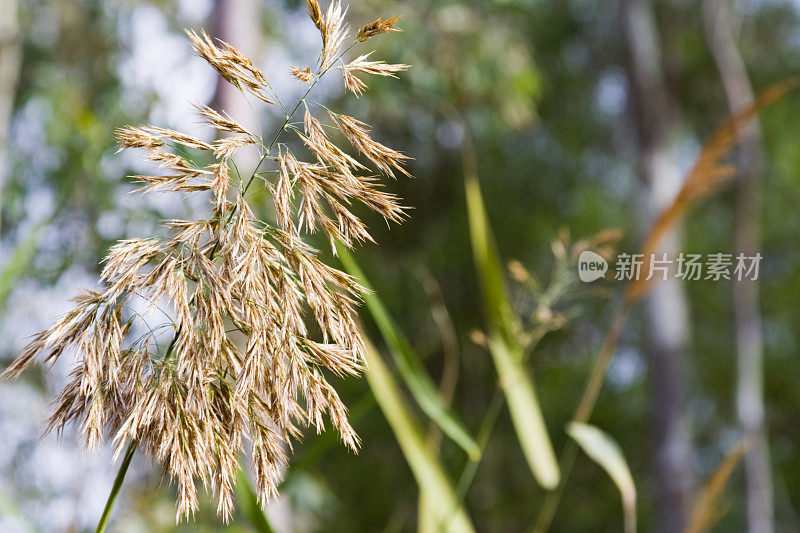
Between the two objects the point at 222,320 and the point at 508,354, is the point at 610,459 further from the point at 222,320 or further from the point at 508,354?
the point at 222,320

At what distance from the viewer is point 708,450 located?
325 inches

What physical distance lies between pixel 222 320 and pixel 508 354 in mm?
468

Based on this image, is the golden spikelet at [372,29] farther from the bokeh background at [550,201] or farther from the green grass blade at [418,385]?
Answer: the bokeh background at [550,201]

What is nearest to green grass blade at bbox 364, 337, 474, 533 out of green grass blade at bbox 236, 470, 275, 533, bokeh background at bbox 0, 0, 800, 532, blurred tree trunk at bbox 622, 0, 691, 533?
green grass blade at bbox 236, 470, 275, 533

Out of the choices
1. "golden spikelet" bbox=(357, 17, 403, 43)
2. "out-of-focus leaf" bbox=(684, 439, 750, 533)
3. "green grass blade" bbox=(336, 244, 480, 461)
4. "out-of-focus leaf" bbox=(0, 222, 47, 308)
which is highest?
"golden spikelet" bbox=(357, 17, 403, 43)

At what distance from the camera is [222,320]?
434 millimetres

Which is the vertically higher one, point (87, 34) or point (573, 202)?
point (573, 202)

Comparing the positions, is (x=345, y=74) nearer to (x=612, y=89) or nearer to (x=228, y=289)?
(x=228, y=289)

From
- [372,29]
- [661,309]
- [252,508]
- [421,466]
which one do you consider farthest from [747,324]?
[372,29]

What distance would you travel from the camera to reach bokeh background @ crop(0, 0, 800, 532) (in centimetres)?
417

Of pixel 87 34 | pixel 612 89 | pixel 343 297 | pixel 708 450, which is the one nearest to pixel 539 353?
pixel 708 450

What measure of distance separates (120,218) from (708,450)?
7.51m

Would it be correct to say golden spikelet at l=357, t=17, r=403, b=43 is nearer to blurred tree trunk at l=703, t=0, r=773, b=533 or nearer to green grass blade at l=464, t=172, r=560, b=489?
green grass blade at l=464, t=172, r=560, b=489

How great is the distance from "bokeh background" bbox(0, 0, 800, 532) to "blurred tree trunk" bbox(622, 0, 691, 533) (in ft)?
0.04
